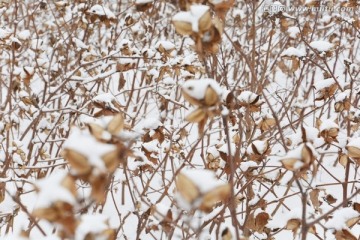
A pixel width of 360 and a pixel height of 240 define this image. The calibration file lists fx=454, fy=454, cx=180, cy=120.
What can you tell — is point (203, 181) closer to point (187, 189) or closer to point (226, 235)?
point (187, 189)

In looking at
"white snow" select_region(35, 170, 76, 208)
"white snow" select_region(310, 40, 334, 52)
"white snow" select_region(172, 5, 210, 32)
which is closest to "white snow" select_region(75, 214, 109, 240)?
"white snow" select_region(35, 170, 76, 208)

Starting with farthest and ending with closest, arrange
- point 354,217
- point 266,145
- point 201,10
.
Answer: point 266,145 < point 354,217 < point 201,10

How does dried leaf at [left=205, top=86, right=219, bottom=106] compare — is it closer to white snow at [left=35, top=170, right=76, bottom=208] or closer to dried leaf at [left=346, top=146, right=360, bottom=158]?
white snow at [left=35, top=170, right=76, bottom=208]

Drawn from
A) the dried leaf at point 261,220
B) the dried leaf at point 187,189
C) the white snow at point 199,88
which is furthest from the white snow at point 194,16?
the dried leaf at point 261,220

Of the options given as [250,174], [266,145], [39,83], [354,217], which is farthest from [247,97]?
[39,83]

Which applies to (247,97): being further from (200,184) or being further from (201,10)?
(200,184)

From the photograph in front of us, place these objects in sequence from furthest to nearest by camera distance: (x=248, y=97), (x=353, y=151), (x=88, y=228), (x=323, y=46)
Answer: (x=323, y=46) → (x=248, y=97) → (x=353, y=151) → (x=88, y=228)

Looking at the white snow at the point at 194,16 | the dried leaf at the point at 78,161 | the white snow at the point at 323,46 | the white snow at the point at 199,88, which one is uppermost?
the white snow at the point at 323,46

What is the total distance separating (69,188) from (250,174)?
109 centimetres

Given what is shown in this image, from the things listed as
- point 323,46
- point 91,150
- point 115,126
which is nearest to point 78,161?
point 91,150

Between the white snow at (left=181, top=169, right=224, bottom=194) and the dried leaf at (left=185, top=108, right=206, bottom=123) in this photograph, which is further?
the dried leaf at (left=185, top=108, right=206, bottom=123)

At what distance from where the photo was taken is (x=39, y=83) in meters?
5.40

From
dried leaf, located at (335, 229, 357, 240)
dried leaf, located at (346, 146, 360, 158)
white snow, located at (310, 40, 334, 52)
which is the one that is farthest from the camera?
white snow, located at (310, 40, 334, 52)

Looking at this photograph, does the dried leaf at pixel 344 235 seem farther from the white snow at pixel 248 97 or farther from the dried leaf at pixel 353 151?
the white snow at pixel 248 97
